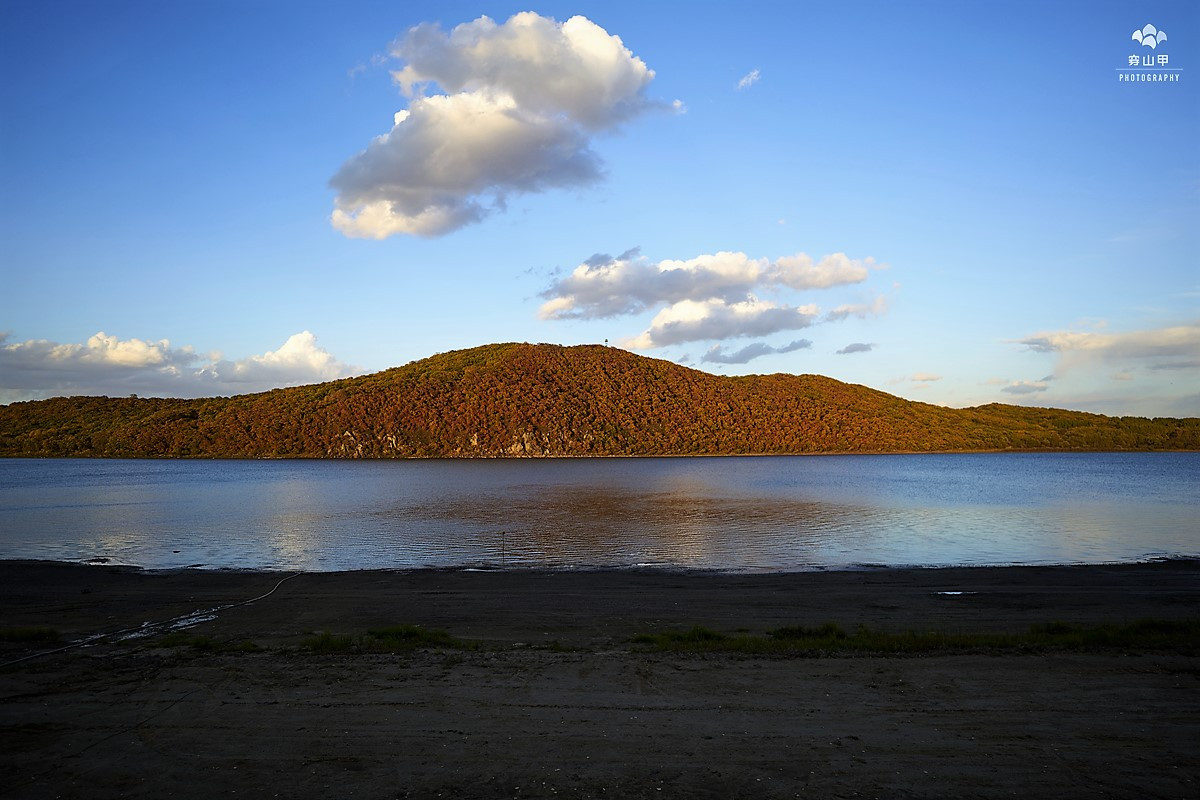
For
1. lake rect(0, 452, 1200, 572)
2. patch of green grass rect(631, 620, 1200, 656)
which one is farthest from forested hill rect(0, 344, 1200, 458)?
patch of green grass rect(631, 620, 1200, 656)

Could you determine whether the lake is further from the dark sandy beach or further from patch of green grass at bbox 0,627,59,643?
the dark sandy beach

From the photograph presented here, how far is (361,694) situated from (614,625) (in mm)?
6170

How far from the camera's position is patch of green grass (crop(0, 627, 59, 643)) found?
12.8 metres

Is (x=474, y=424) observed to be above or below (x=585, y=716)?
above

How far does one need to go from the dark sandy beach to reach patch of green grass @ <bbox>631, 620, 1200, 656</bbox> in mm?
460

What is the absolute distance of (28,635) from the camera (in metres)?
12.9

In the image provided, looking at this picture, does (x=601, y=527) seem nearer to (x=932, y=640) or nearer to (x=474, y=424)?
(x=932, y=640)

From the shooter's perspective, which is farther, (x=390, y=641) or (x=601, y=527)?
(x=601, y=527)

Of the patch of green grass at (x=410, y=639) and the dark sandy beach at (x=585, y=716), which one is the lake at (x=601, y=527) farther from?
the dark sandy beach at (x=585, y=716)

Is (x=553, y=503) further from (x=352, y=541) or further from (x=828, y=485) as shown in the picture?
(x=828, y=485)

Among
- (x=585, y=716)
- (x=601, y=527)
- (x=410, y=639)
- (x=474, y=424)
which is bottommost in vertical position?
(x=601, y=527)

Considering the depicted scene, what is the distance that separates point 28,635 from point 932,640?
15.9 m

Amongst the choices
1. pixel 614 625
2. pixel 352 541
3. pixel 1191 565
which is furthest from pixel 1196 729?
pixel 352 541

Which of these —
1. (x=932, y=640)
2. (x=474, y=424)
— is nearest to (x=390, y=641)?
(x=932, y=640)
